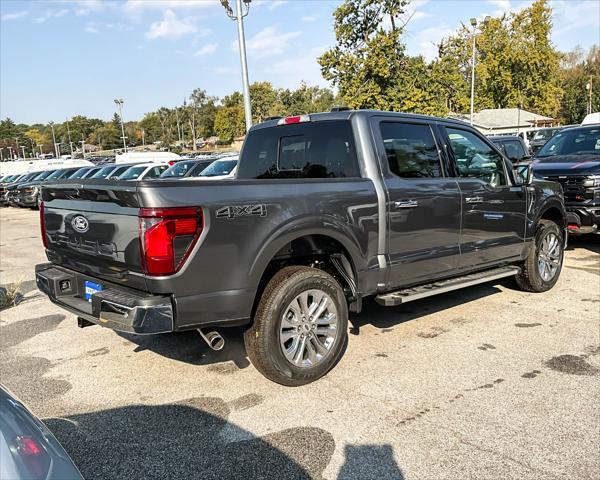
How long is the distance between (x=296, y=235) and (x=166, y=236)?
3.22 feet

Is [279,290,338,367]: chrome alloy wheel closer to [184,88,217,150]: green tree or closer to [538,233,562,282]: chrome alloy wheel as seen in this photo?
[538,233,562,282]: chrome alloy wheel

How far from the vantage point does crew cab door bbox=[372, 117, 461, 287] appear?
14.5ft

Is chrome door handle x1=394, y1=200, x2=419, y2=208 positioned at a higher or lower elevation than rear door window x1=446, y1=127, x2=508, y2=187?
lower

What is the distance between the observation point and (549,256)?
20.9 ft

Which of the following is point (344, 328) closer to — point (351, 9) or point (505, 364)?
point (505, 364)

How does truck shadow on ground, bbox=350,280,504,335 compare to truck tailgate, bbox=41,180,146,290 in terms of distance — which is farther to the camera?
truck shadow on ground, bbox=350,280,504,335

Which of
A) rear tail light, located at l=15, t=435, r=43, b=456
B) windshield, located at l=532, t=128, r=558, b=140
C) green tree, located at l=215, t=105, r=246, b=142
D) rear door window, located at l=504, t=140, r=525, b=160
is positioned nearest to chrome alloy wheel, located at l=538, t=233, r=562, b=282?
rear tail light, located at l=15, t=435, r=43, b=456

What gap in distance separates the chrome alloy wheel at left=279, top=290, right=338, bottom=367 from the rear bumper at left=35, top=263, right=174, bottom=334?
0.93 m

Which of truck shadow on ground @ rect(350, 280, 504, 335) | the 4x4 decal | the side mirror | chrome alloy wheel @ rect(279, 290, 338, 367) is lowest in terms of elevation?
truck shadow on ground @ rect(350, 280, 504, 335)

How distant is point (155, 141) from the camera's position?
128 meters

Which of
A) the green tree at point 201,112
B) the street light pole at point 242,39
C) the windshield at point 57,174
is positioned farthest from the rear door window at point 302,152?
the green tree at point 201,112

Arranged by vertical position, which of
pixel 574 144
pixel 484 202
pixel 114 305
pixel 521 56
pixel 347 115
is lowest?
pixel 114 305

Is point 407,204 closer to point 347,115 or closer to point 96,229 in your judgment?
point 347,115

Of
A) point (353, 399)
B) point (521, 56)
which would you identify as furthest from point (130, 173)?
point (521, 56)
